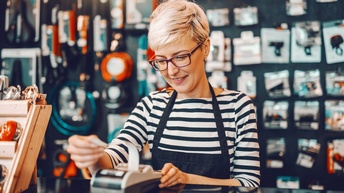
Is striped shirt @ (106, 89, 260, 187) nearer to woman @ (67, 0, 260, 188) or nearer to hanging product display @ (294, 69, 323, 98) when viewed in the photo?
woman @ (67, 0, 260, 188)

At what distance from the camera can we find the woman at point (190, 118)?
1605mm

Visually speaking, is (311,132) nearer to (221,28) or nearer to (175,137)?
(221,28)

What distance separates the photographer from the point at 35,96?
1.35m

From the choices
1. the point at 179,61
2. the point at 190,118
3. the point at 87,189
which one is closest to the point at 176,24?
the point at 179,61

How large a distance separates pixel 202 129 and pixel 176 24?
0.47m

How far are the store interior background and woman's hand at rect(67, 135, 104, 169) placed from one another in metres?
1.98

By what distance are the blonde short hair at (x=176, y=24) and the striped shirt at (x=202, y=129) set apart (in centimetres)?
32

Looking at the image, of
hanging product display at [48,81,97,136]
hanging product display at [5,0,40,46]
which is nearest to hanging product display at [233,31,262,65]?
hanging product display at [48,81,97,136]

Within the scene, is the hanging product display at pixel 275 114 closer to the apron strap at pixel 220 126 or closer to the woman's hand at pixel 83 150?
the apron strap at pixel 220 126

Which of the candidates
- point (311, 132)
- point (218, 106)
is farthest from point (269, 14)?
point (218, 106)

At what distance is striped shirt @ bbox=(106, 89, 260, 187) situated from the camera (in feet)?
5.53

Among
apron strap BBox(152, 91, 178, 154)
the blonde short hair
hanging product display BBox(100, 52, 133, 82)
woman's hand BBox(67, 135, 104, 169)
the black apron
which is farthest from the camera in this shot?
hanging product display BBox(100, 52, 133, 82)

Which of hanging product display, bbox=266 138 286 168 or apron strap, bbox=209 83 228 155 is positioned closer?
apron strap, bbox=209 83 228 155

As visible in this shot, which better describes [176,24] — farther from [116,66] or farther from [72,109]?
[72,109]
